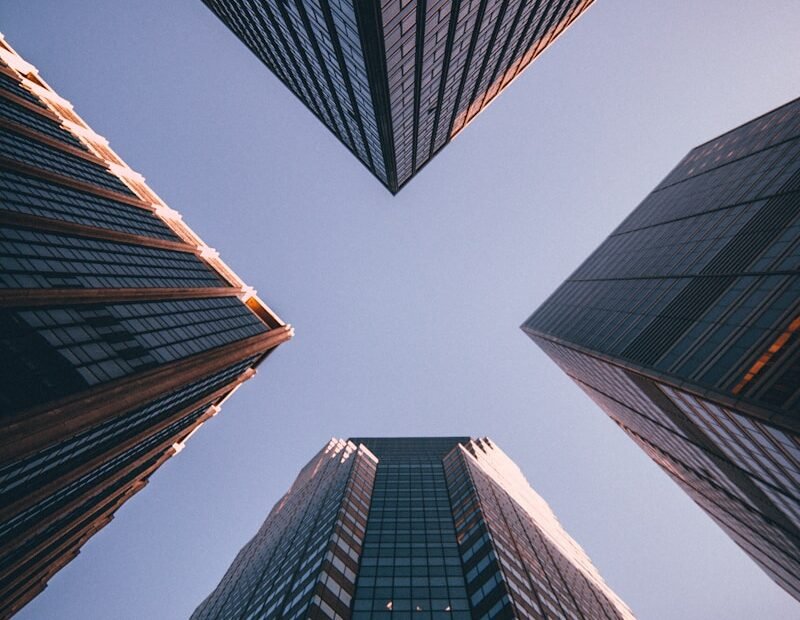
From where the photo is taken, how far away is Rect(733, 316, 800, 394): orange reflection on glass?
959 inches

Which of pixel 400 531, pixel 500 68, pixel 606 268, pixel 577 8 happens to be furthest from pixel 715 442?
pixel 577 8

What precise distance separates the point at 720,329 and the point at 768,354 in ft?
19.2

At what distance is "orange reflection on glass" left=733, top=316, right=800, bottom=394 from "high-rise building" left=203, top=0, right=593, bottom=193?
1100 inches

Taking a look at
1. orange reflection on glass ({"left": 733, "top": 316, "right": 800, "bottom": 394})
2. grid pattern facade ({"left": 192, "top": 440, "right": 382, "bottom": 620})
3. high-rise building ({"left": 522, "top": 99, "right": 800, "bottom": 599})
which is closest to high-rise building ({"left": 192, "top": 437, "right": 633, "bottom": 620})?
grid pattern facade ({"left": 192, "top": 440, "right": 382, "bottom": 620})

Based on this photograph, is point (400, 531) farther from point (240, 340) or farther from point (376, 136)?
point (376, 136)

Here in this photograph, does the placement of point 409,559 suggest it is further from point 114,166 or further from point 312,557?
point 114,166

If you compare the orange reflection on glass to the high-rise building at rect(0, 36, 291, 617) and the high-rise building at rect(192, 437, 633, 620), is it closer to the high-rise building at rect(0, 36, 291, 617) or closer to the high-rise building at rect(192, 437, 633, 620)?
the high-rise building at rect(192, 437, 633, 620)

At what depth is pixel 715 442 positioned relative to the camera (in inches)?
1346

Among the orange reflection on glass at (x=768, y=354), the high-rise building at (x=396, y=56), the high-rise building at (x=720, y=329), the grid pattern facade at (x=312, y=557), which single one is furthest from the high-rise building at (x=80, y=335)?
the orange reflection on glass at (x=768, y=354)

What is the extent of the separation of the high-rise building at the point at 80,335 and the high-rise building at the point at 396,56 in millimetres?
25471

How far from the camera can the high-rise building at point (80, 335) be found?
84.8 feet

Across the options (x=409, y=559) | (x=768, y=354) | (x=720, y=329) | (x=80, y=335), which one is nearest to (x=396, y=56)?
(x=80, y=335)

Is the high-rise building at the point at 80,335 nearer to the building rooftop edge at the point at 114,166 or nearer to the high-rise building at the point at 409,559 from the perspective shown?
the building rooftop edge at the point at 114,166

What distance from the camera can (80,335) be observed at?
99.4 feet
